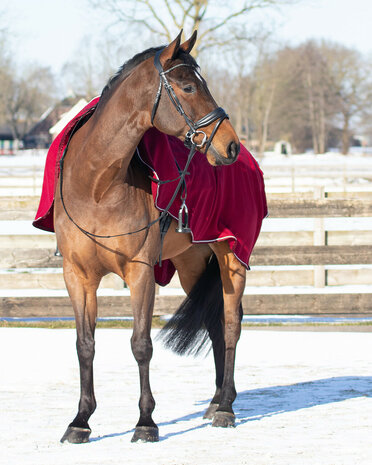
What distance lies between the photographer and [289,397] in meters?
5.06

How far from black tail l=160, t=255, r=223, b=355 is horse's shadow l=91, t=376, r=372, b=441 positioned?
1.36ft

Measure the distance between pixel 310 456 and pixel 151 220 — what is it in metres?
1.51

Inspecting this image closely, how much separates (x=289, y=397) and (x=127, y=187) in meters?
1.98

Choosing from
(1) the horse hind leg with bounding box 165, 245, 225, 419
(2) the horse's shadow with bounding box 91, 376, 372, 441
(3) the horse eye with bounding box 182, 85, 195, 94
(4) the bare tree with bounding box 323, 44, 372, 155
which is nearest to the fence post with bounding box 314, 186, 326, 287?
(2) the horse's shadow with bounding box 91, 376, 372, 441

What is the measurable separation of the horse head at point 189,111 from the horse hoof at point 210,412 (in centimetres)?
173

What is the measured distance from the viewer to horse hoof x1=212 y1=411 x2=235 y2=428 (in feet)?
14.4

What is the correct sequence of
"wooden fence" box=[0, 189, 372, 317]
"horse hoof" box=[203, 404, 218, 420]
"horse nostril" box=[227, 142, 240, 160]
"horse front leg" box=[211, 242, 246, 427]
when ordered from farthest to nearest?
1. "wooden fence" box=[0, 189, 372, 317]
2. "horse front leg" box=[211, 242, 246, 427]
3. "horse hoof" box=[203, 404, 218, 420]
4. "horse nostril" box=[227, 142, 240, 160]

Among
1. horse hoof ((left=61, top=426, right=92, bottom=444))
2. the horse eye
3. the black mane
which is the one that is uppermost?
the black mane

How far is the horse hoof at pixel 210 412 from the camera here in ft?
15.2

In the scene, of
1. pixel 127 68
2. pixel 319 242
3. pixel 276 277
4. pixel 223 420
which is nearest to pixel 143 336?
pixel 223 420

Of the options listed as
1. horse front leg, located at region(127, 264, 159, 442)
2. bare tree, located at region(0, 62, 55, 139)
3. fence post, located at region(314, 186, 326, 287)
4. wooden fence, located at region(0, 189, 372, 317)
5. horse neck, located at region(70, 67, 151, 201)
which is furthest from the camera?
bare tree, located at region(0, 62, 55, 139)

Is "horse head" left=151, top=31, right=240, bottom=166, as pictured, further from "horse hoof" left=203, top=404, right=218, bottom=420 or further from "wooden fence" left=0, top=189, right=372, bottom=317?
"wooden fence" left=0, top=189, right=372, bottom=317

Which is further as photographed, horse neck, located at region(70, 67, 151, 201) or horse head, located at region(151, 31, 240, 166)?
horse neck, located at region(70, 67, 151, 201)

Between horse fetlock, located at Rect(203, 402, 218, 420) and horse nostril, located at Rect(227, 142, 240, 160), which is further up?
horse nostril, located at Rect(227, 142, 240, 160)
